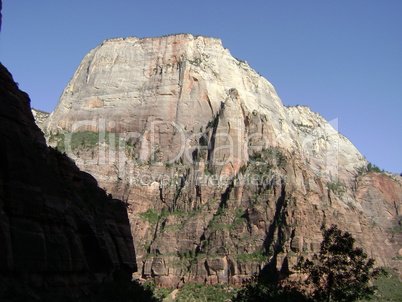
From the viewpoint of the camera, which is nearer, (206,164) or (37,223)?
(37,223)

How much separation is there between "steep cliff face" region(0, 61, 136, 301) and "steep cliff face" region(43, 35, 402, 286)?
58148 millimetres

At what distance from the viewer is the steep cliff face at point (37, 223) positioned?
3312 cm

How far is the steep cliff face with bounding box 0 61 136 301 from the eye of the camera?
33125 mm

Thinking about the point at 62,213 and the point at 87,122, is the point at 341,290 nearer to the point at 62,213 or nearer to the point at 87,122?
the point at 62,213

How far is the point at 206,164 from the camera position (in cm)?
12525

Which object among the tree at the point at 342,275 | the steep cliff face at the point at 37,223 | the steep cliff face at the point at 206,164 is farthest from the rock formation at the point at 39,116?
the tree at the point at 342,275

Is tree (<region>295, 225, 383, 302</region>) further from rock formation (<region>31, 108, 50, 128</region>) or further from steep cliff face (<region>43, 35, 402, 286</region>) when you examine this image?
rock formation (<region>31, 108, 50, 128</region>)

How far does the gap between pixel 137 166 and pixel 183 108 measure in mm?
19975

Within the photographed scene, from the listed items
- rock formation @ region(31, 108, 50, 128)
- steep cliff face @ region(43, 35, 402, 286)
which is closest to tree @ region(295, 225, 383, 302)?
steep cliff face @ region(43, 35, 402, 286)

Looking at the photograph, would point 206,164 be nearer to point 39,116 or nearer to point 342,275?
point 39,116

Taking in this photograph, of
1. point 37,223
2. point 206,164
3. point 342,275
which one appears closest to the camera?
point 37,223

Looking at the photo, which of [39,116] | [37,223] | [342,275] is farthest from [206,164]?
[37,223]

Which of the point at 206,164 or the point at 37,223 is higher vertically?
the point at 206,164

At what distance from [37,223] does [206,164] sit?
90.4 meters
